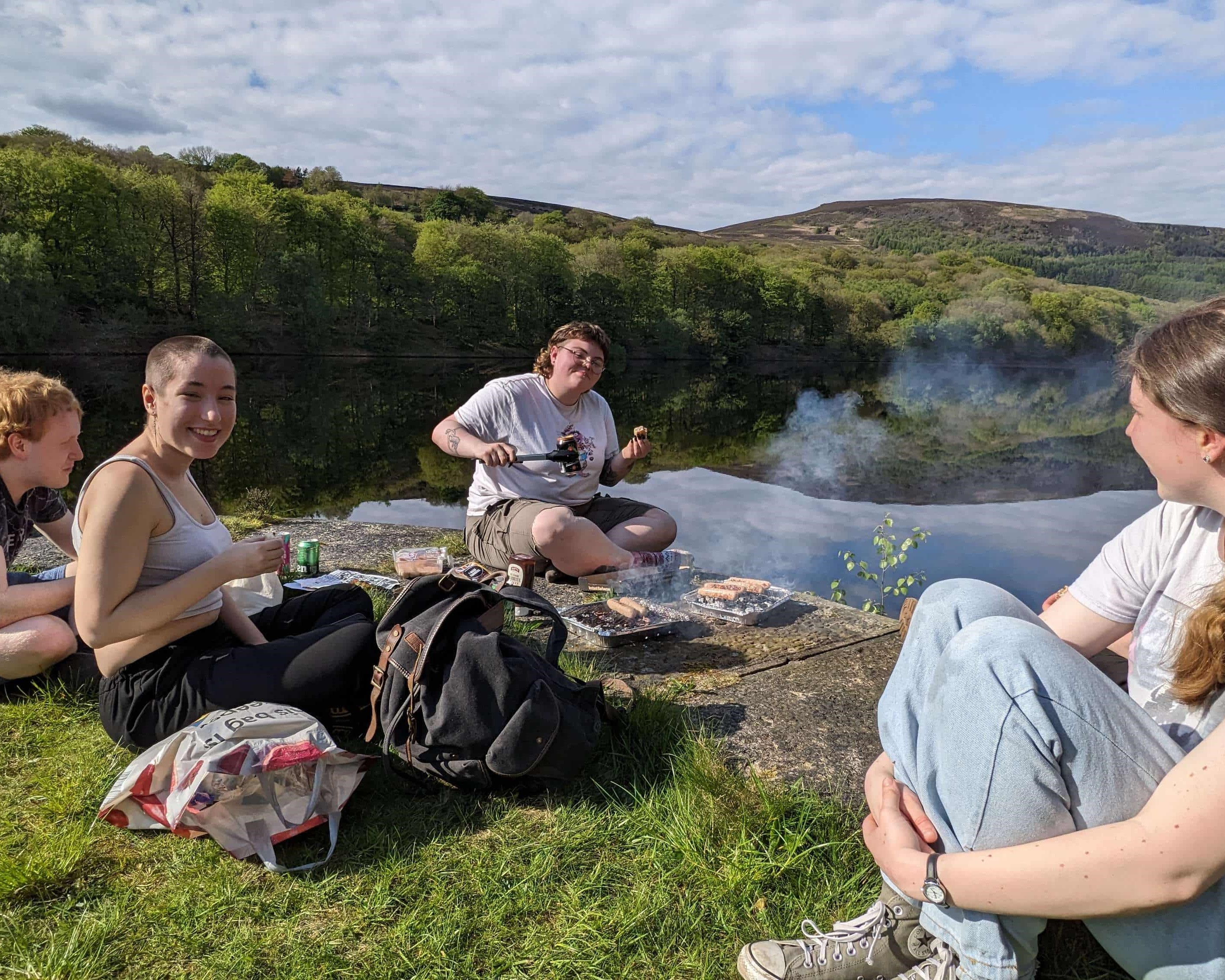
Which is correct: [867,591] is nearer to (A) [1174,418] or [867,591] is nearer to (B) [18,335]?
(A) [1174,418]

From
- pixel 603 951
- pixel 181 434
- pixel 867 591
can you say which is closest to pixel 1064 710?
pixel 603 951

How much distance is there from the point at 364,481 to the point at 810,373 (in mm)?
48577

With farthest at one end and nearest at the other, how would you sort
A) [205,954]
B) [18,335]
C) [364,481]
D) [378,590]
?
[18,335]
[364,481]
[378,590]
[205,954]

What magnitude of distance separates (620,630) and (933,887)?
2467 mm

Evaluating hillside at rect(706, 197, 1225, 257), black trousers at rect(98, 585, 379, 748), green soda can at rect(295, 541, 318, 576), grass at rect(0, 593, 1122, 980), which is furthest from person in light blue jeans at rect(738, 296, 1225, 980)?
hillside at rect(706, 197, 1225, 257)

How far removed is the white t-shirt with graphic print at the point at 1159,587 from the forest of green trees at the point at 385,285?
111 ft

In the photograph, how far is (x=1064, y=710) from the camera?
1.57 m

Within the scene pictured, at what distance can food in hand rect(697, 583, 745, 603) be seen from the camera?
4.55 meters

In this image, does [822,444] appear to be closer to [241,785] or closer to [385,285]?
[241,785]

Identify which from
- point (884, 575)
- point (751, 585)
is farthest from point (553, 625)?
point (884, 575)

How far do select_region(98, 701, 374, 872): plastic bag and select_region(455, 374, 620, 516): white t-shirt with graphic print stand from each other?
2982 mm

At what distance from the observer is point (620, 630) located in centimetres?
408

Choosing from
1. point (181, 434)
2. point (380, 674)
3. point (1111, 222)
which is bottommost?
point (380, 674)

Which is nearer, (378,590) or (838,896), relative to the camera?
(838,896)
